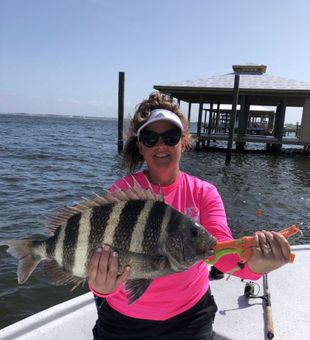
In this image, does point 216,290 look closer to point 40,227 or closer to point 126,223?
point 126,223

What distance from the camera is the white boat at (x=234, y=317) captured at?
2.76m

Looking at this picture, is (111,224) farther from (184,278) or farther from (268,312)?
(268,312)

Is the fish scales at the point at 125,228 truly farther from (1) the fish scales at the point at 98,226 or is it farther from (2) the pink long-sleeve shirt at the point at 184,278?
(2) the pink long-sleeve shirt at the point at 184,278

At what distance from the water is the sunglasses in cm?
86

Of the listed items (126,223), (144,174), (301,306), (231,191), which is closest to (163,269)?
(126,223)

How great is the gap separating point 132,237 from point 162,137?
814mm

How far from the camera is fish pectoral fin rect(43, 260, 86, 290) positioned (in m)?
1.99

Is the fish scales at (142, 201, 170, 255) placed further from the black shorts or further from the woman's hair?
the woman's hair

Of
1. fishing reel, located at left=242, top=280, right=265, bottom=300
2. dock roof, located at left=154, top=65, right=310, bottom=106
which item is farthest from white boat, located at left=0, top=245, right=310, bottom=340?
dock roof, located at left=154, top=65, right=310, bottom=106

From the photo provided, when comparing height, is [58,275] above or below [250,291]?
above

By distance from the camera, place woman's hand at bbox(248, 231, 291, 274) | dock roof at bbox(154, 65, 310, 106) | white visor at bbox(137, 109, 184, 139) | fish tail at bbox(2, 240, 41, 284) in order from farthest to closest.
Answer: dock roof at bbox(154, 65, 310, 106) → white visor at bbox(137, 109, 184, 139) → fish tail at bbox(2, 240, 41, 284) → woman's hand at bbox(248, 231, 291, 274)

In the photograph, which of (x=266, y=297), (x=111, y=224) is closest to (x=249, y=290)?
(x=266, y=297)

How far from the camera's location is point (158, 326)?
84.7 inches

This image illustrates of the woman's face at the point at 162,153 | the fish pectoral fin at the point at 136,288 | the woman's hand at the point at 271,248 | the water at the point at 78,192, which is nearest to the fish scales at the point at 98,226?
the fish pectoral fin at the point at 136,288
